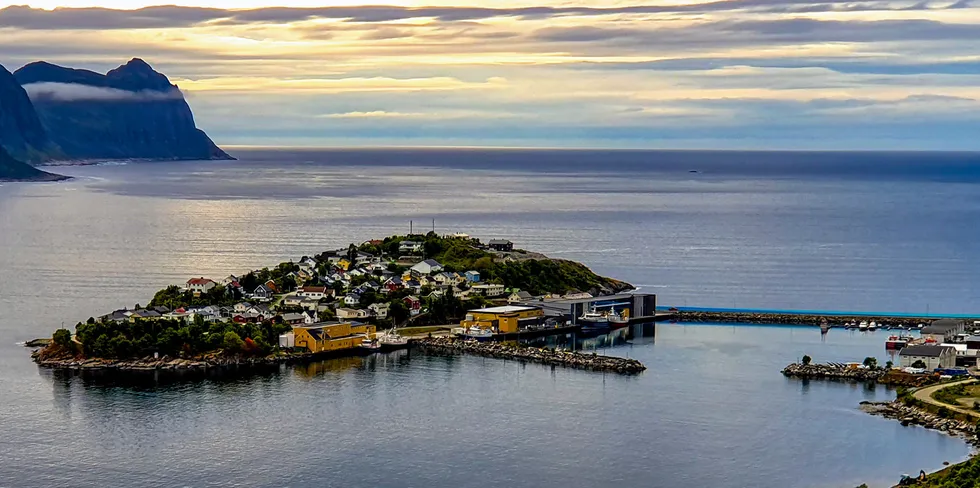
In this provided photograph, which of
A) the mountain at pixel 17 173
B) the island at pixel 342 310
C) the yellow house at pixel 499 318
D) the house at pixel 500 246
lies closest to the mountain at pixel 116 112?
the mountain at pixel 17 173

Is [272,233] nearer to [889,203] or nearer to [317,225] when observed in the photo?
[317,225]

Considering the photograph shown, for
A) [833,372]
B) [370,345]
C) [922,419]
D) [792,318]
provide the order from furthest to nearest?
[792,318] < [370,345] < [833,372] < [922,419]

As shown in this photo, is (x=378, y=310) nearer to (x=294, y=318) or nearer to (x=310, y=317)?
(x=310, y=317)

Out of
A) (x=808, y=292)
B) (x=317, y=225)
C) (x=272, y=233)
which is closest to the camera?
(x=808, y=292)

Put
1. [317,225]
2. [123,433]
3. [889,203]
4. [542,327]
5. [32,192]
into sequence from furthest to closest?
[32,192] < [889,203] < [317,225] < [542,327] < [123,433]

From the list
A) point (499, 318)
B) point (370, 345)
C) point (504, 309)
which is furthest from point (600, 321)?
point (370, 345)

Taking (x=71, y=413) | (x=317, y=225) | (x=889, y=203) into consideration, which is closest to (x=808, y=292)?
(x=71, y=413)

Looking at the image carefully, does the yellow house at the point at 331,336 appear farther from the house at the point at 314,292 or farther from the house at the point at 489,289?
the house at the point at 489,289
